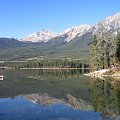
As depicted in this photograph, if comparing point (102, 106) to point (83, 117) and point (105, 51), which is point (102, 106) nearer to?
point (83, 117)

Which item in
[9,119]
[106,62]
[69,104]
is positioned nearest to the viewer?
[9,119]

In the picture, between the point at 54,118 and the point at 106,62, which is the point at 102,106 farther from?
the point at 106,62

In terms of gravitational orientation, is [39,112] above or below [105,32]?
below

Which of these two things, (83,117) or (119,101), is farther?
(119,101)

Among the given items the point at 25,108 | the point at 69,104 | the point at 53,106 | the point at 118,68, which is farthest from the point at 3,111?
the point at 118,68

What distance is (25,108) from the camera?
2419 inches

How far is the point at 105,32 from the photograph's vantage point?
196 metres

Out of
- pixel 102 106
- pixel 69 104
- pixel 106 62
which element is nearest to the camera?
pixel 102 106

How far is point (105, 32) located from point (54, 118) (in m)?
150

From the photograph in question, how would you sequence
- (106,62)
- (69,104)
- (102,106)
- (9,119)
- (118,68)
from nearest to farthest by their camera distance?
1. (9,119)
2. (102,106)
3. (69,104)
4. (118,68)
5. (106,62)

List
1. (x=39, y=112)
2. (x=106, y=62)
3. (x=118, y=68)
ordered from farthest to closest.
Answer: (x=106, y=62) → (x=118, y=68) → (x=39, y=112)

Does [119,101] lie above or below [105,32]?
below

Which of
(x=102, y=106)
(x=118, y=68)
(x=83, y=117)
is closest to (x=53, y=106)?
(x=102, y=106)

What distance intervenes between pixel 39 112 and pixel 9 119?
7953mm
